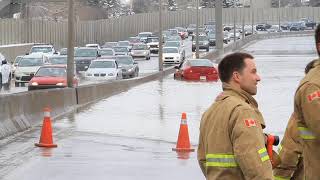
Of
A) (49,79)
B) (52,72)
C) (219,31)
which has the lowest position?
(49,79)

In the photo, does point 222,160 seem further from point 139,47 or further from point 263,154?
point 139,47

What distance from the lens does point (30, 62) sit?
46938mm

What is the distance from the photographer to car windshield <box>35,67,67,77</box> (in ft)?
119

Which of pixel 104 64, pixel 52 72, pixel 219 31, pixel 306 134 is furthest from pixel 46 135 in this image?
pixel 219 31

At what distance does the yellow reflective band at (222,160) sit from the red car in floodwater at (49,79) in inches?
1130

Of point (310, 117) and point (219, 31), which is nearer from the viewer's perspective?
point (310, 117)

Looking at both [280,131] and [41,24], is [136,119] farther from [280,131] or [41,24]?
[41,24]

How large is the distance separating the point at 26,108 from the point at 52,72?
16002mm

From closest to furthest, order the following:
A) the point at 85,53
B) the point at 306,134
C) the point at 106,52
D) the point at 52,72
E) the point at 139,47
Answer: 1. the point at 306,134
2. the point at 52,72
3. the point at 85,53
4. the point at 106,52
5. the point at 139,47

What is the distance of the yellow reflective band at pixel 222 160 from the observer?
5652mm

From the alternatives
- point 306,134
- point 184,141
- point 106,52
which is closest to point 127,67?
point 106,52

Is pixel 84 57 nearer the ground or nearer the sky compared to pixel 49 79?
nearer the sky

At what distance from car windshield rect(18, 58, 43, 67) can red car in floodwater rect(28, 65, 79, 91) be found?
966cm

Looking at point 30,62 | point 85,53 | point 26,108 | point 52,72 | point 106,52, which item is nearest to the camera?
point 26,108
